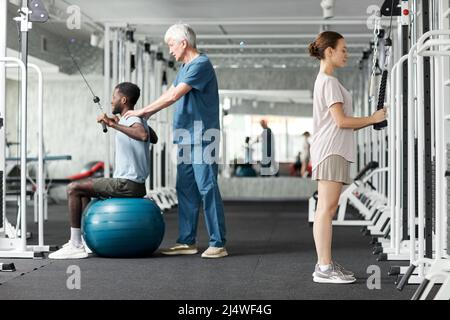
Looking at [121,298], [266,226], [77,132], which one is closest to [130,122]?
[121,298]

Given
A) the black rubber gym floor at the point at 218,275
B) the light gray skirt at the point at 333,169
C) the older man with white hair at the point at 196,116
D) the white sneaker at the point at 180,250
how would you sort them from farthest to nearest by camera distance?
the white sneaker at the point at 180,250
the older man with white hair at the point at 196,116
the light gray skirt at the point at 333,169
the black rubber gym floor at the point at 218,275

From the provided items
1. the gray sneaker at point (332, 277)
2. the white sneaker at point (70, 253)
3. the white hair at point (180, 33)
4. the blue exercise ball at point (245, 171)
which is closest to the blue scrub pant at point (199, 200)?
the white sneaker at point (70, 253)

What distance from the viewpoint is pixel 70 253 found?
5051mm

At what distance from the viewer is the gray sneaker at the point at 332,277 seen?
3.98m

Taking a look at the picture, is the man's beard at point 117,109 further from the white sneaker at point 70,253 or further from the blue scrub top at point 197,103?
the white sneaker at point 70,253

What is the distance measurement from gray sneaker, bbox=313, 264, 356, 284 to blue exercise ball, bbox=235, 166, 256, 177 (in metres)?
9.13

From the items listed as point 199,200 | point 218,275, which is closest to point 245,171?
point 199,200

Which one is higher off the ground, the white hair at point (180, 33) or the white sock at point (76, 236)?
the white hair at point (180, 33)

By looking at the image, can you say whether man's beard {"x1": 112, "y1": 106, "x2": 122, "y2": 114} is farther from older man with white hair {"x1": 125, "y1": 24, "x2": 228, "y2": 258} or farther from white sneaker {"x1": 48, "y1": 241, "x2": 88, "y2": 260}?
white sneaker {"x1": 48, "y1": 241, "x2": 88, "y2": 260}

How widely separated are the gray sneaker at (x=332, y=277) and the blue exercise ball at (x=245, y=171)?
30.0 ft

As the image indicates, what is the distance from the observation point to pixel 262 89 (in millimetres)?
13031

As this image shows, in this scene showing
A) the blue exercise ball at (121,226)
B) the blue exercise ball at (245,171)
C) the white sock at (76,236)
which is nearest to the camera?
the blue exercise ball at (121,226)

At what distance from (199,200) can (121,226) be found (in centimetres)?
63

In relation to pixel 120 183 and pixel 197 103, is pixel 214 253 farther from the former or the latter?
pixel 197 103
